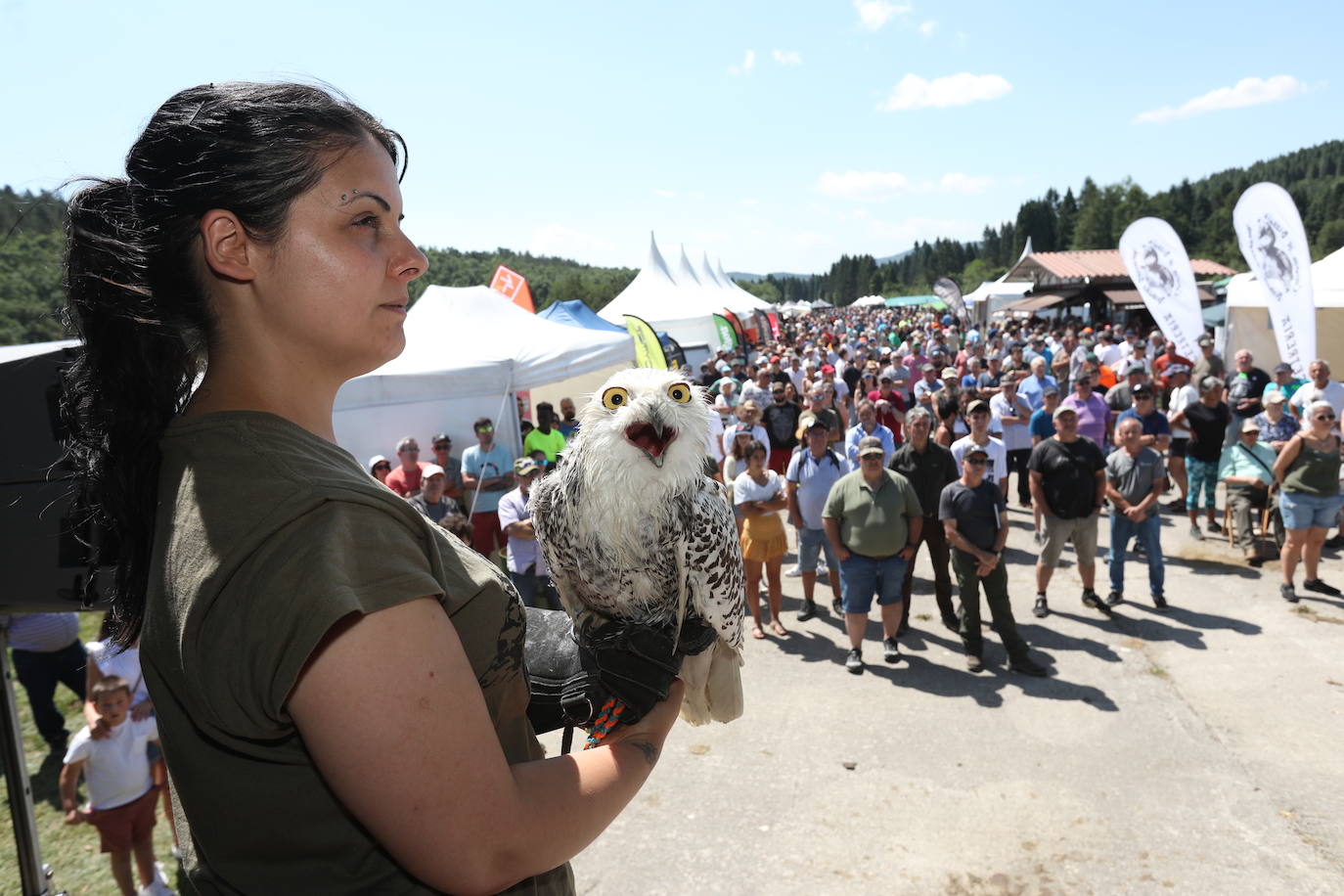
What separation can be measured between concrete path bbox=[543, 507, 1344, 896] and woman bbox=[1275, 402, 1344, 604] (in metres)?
0.42

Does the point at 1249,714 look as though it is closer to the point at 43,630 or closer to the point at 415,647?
the point at 415,647

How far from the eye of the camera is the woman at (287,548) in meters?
0.82

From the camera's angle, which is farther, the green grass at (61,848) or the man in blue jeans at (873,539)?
the man in blue jeans at (873,539)

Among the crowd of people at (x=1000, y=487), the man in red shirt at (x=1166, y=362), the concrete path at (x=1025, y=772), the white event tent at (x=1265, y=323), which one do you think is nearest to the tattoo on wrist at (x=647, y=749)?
the concrete path at (x=1025, y=772)

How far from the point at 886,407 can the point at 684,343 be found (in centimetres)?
1388

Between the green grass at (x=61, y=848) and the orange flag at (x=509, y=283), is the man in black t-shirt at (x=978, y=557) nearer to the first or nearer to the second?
the green grass at (x=61, y=848)


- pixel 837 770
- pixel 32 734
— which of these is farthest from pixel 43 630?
pixel 837 770

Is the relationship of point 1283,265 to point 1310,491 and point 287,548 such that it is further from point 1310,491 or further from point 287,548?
point 287,548

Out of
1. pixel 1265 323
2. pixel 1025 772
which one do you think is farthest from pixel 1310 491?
pixel 1265 323

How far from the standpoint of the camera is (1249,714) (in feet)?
18.6

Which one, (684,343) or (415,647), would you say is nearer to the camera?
(415,647)

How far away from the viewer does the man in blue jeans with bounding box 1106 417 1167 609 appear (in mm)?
7574

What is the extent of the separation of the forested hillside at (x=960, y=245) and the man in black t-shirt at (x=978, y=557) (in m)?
4.80

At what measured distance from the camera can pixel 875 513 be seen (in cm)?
667
